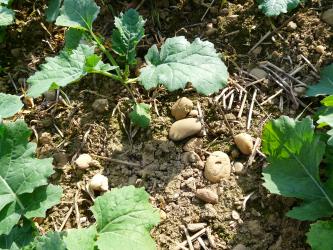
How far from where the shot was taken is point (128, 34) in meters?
2.56

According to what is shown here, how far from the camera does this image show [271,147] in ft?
7.43

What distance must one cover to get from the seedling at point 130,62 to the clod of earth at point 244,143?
26 centimetres

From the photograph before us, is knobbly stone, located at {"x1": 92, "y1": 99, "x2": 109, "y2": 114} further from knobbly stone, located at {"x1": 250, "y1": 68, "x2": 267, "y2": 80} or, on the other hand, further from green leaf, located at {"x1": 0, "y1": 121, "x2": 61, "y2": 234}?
knobbly stone, located at {"x1": 250, "y1": 68, "x2": 267, "y2": 80}

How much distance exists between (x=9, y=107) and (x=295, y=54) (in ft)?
4.67

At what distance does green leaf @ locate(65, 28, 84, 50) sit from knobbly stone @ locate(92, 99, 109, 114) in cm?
34

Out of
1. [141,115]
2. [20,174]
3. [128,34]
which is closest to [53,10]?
[128,34]

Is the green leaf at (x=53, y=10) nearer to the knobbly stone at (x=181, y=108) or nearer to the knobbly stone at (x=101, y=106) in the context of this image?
the knobbly stone at (x=101, y=106)

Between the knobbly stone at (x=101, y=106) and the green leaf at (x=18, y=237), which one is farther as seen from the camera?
the knobbly stone at (x=101, y=106)

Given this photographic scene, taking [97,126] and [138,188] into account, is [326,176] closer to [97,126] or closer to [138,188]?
[138,188]

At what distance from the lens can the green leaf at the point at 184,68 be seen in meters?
2.34

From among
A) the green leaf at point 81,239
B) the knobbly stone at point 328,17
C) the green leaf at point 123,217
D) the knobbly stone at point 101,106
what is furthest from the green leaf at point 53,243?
the knobbly stone at point 328,17

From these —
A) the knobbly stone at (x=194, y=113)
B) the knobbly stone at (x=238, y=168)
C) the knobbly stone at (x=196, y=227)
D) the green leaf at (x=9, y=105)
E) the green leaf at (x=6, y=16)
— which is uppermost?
the green leaf at (x=6, y=16)

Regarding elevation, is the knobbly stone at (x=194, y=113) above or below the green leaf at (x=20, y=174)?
above

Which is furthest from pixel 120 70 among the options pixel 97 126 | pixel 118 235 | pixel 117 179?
pixel 118 235
